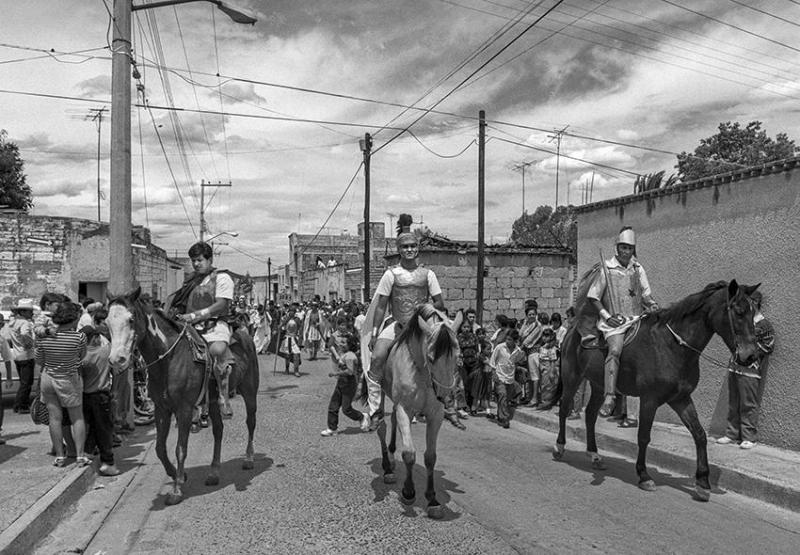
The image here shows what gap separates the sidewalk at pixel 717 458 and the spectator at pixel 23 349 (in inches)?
367

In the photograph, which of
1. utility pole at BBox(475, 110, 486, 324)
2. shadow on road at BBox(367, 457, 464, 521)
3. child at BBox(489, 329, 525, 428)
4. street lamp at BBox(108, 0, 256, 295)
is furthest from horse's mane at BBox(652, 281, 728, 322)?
utility pole at BBox(475, 110, 486, 324)

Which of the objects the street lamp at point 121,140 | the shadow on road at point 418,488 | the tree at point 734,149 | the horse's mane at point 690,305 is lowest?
the shadow on road at point 418,488

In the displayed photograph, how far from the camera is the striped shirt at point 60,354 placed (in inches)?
272

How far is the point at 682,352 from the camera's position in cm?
671

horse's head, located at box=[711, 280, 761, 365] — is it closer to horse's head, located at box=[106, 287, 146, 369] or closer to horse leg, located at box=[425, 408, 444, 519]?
horse leg, located at box=[425, 408, 444, 519]

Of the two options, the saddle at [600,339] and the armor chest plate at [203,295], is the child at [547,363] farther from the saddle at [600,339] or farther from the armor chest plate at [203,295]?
→ the armor chest plate at [203,295]

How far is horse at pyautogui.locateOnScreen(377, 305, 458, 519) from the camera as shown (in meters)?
5.65

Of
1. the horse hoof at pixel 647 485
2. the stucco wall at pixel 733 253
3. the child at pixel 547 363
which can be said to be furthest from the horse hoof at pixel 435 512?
the child at pixel 547 363

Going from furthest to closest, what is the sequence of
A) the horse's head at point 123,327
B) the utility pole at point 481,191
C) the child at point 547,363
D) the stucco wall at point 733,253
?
the utility pole at point 481,191 → the child at point 547,363 → the stucco wall at point 733,253 → the horse's head at point 123,327

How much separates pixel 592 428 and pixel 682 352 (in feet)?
5.79

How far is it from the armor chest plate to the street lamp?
341 cm

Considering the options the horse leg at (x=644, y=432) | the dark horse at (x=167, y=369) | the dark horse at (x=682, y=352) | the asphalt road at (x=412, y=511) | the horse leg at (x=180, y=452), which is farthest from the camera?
the horse leg at (x=644, y=432)

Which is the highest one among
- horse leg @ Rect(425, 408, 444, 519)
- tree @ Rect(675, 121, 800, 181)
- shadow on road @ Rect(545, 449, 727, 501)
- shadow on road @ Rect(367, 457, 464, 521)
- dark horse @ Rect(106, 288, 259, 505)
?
tree @ Rect(675, 121, 800, 181)

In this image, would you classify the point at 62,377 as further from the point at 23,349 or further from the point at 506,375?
the point at 506,375
